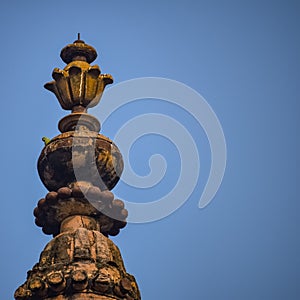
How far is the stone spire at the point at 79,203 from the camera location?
9.24 meters

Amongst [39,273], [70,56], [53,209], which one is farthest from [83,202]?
[70,56]

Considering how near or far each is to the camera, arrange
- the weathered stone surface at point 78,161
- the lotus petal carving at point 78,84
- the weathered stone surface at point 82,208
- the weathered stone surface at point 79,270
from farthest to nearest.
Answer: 1. the lotus petal carving at point 78,84
2. the weathered stone surface at point 78,161
3. the weathered stone surface at point 82,208
4. the weathered stone surface at point 79,270

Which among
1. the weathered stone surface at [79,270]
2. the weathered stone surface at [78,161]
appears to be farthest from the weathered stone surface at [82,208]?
the weathered stone surface at [79,270]

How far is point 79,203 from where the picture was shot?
33.7 feet

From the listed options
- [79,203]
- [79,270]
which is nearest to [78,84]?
[79,203]

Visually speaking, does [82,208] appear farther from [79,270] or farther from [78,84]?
[78,84]

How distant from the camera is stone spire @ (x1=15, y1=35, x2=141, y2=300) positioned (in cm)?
924

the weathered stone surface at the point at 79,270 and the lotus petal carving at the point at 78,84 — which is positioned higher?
the lotus petal carving at the point at 78,84

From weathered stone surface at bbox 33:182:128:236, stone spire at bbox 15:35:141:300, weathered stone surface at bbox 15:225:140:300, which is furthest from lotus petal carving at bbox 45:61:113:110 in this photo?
weathered stone surface at bbox 15:225:140:300

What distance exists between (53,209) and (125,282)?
56.2 inches

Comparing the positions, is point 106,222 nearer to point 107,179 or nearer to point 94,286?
point 107,179

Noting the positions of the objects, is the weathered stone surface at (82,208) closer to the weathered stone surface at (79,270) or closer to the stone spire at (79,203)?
the stone spire at (79,203)

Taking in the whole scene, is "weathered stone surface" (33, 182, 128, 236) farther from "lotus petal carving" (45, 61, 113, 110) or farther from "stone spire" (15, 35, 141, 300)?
"lotus petal carving" (45, 61, 113, 110)

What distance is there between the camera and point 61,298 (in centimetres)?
913
